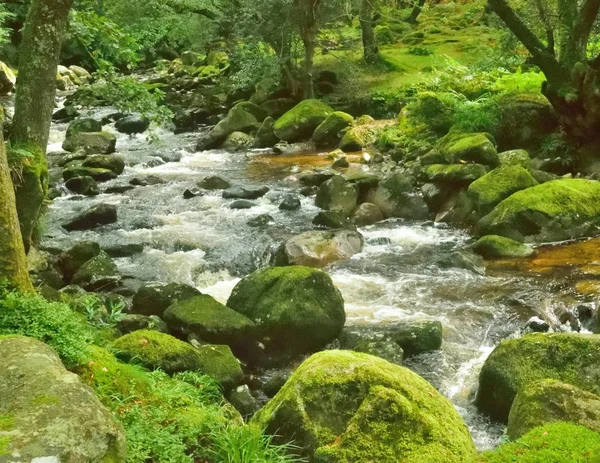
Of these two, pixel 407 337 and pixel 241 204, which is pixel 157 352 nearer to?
pixel 407 337

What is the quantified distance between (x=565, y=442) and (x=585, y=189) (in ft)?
26.4

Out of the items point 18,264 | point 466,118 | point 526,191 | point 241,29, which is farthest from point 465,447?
→ point 241,29

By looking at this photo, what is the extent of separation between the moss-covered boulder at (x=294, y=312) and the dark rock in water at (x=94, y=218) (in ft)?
18.5

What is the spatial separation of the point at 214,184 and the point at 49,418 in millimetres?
12075

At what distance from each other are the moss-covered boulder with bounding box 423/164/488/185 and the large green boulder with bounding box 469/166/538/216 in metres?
0.53

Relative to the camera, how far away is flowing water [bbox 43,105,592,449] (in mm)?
7559

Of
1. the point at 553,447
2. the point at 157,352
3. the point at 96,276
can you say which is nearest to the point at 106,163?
the point at 96,276

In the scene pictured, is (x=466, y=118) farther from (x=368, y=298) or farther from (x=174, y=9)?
(x=174, y=9)

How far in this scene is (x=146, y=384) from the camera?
461 cm

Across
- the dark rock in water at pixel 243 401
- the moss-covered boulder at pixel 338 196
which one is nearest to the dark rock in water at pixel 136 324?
the dark rock in water at pixel 243 401

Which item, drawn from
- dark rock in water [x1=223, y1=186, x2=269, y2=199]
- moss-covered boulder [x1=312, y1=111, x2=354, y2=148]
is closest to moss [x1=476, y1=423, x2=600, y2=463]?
dark rock in water [x1=223, y1=186, x2=269, y2=199]

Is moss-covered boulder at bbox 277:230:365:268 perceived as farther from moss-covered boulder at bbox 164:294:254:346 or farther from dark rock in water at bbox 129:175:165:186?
dark rock in water at bbox 129:175:165:186

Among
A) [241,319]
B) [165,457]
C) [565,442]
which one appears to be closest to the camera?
[165,457]

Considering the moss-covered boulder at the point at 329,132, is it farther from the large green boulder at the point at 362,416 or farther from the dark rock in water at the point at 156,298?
the large green boulder at the point at 362,416
